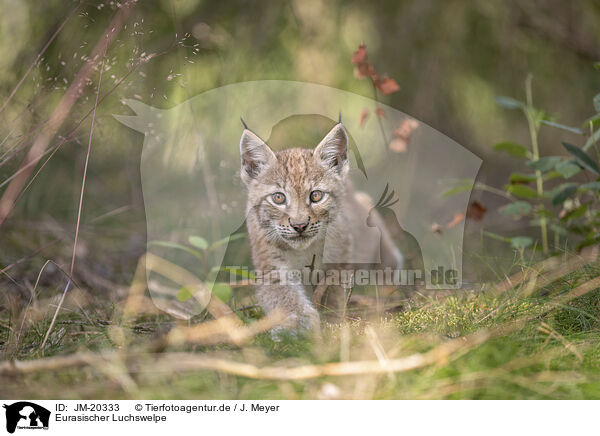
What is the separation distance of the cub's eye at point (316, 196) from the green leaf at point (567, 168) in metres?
0.92

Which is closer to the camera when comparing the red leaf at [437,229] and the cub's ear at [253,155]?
the cub's ear at [253,155]

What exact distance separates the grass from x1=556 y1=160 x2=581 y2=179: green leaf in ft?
1.18

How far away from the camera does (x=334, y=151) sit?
1991 mm

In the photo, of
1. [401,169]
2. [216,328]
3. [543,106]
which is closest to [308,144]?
[401,169]

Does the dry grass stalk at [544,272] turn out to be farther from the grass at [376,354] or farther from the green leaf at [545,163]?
the green leaf at [545,163]

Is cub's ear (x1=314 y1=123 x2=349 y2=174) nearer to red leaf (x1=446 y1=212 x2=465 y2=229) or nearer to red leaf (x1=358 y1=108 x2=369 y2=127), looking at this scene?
red leaf (x1=358 y1=108 x2=369 y2=127)

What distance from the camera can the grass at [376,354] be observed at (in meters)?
1.33

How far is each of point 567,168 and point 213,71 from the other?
5.31ft

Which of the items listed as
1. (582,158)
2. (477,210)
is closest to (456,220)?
(477,210)

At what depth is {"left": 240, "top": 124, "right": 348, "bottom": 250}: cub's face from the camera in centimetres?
199

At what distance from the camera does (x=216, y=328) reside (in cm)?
169

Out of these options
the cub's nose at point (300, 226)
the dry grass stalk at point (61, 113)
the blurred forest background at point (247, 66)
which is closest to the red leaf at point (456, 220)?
the blurred forest background at point (247, 66)
